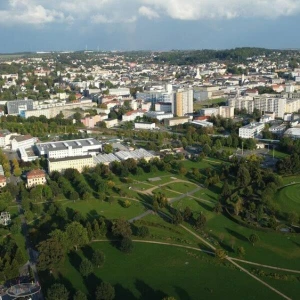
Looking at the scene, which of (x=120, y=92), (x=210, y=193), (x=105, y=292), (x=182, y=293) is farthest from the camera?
(x=120, y=92)

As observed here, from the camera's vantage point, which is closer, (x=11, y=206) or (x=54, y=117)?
(x=11, y=206)

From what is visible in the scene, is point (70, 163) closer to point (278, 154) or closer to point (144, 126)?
point (278, 154)

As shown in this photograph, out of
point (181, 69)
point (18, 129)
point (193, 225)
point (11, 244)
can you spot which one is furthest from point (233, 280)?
point (181, 69)

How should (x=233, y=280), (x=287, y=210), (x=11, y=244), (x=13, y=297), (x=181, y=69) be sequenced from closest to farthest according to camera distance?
1. (x=13, y=297)
2. (x=233, y=280)
3. (x=11, y=244)
4. (x=287, y=210)
5. (x=181, y=69)

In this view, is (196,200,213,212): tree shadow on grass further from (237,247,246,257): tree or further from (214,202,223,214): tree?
(237,247,246,257): tree

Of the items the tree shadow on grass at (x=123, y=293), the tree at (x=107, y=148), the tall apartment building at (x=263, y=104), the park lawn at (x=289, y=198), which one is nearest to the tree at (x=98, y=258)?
the tree shadow on grass at (x=123, y=293)

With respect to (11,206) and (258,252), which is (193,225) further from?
(11,206)

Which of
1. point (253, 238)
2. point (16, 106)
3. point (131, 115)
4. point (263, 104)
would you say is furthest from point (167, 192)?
point (16, 106)
